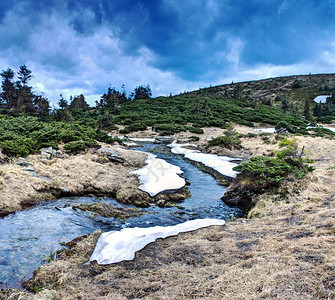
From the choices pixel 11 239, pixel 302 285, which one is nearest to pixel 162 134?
pixel 11 239

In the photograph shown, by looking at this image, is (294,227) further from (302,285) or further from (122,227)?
(122,227)

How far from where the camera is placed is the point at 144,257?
5.21m

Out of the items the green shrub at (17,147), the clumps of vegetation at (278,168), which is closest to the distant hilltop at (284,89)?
the clumps of vegetation at (278,168)

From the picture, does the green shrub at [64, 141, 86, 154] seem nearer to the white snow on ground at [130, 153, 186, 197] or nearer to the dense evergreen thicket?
the dense evergreen thicket

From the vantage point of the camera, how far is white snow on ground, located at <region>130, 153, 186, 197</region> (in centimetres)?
1117

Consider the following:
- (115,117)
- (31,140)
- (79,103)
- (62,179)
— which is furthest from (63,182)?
(79,103)

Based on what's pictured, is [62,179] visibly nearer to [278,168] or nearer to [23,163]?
[23,163]

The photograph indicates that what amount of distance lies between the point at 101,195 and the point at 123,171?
392 centimetres

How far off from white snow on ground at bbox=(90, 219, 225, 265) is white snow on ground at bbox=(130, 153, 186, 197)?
3717 mm

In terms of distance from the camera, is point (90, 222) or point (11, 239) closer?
point (11, 239)

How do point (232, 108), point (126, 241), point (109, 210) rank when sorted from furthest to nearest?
point (232, 108)
point (109, 210)
point (126, 241)

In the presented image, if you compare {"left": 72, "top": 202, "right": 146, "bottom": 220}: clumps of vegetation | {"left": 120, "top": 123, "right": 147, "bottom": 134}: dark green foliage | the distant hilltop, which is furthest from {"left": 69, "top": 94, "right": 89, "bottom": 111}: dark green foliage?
{"left": 72, "top": 202, "right": 146, "bottom": 220}: clumps of vegetation

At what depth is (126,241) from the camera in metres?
5.87

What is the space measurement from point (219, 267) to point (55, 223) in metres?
5.71
